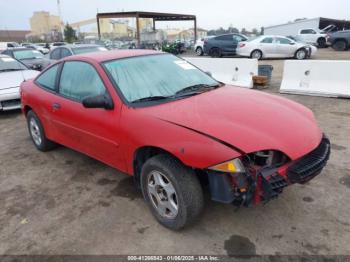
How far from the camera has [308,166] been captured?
2.65 m

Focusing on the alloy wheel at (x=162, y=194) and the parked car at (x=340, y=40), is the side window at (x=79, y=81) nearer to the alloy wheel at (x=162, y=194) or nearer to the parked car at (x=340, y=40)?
the alloy wheel at (x=162, y=194)

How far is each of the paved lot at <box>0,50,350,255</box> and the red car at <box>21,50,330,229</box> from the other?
30 cm

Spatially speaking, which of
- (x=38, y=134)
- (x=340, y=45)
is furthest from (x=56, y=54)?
(x=340, y=45)

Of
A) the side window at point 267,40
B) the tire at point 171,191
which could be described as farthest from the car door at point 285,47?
the tire at point 171,191

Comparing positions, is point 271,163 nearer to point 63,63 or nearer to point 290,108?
point 290,108

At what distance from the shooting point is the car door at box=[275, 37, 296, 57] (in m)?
17.8

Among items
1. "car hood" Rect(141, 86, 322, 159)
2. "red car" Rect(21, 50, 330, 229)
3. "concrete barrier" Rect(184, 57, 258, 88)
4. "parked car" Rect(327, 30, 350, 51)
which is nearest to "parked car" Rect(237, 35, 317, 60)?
"parked car" Rect(327, 30, 350, 51)

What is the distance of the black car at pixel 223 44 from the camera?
20312 mm

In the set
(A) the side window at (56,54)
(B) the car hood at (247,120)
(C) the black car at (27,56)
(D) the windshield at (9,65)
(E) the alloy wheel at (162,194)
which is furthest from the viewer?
(C) the black car at (27,56)

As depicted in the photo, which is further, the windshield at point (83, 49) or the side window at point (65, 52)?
the side window at point (65, 52)

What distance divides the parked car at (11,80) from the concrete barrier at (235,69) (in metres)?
5.27

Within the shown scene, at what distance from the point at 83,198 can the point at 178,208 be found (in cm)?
138

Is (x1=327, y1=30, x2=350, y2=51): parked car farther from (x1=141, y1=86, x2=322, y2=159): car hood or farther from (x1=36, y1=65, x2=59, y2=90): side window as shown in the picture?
(x1=36, y1=65, x2=59, y2=90): side window

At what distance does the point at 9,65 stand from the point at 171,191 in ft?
25.2
